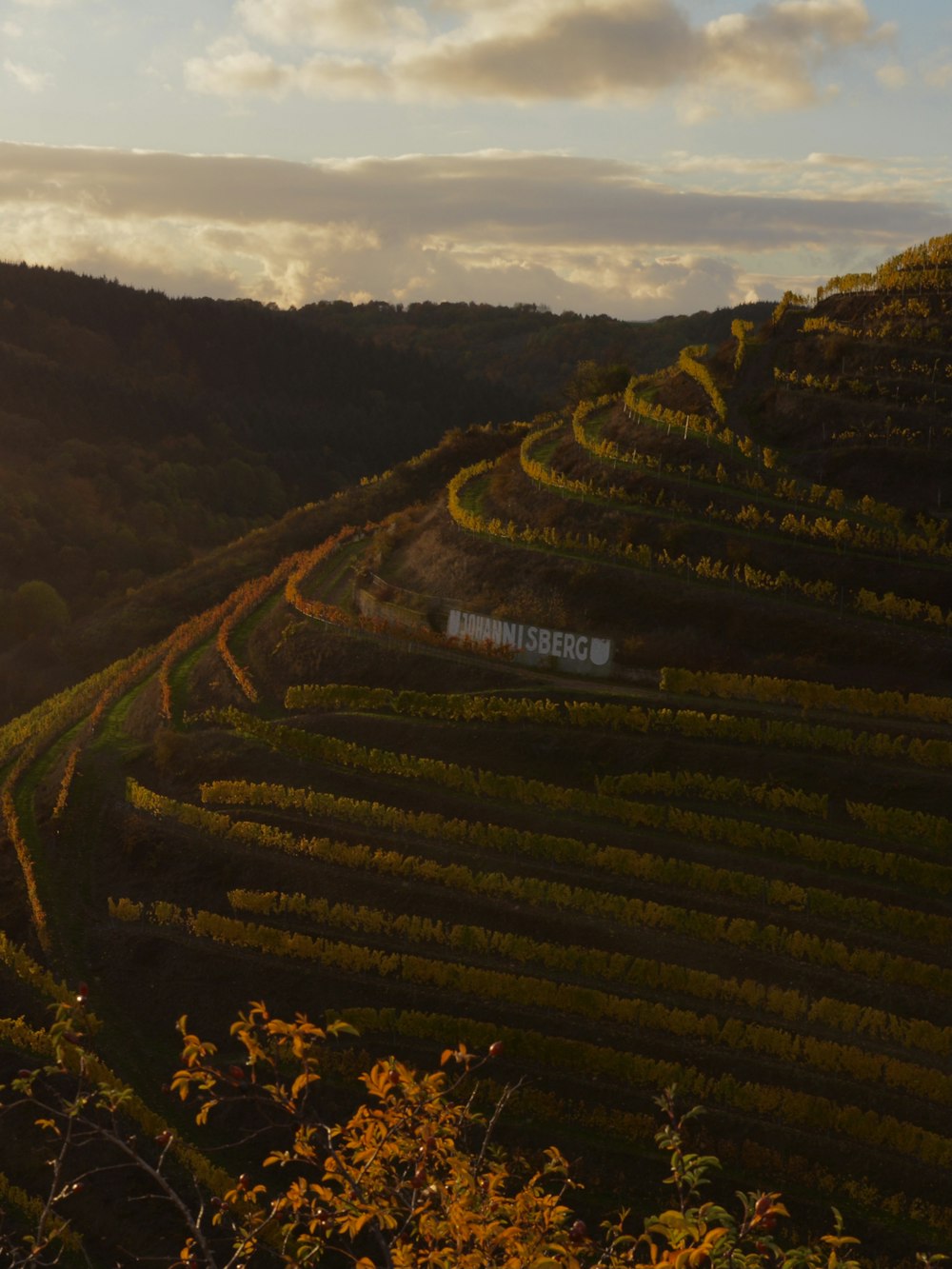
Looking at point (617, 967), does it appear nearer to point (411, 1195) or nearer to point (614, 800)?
point (614, 800)

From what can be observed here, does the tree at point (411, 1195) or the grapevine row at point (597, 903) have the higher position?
the tree at point (411, 1195)

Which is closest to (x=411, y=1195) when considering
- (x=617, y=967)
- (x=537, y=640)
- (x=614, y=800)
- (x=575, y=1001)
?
(x=575, y=1001)

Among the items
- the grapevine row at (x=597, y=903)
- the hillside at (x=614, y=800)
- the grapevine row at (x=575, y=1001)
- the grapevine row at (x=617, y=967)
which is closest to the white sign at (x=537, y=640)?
→ the hillside at (x=614, y=800)

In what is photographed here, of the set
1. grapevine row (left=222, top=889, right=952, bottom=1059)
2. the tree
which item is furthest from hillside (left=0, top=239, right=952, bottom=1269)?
the tree

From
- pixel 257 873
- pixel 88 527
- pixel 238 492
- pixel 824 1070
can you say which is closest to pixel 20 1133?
pixel 257 873

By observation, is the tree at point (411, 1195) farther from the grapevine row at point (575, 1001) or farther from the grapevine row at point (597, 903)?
the grapevine row at point (597, 903)

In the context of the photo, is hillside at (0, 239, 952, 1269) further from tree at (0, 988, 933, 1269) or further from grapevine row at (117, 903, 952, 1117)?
tree at (0, 988, 933, 1269)
